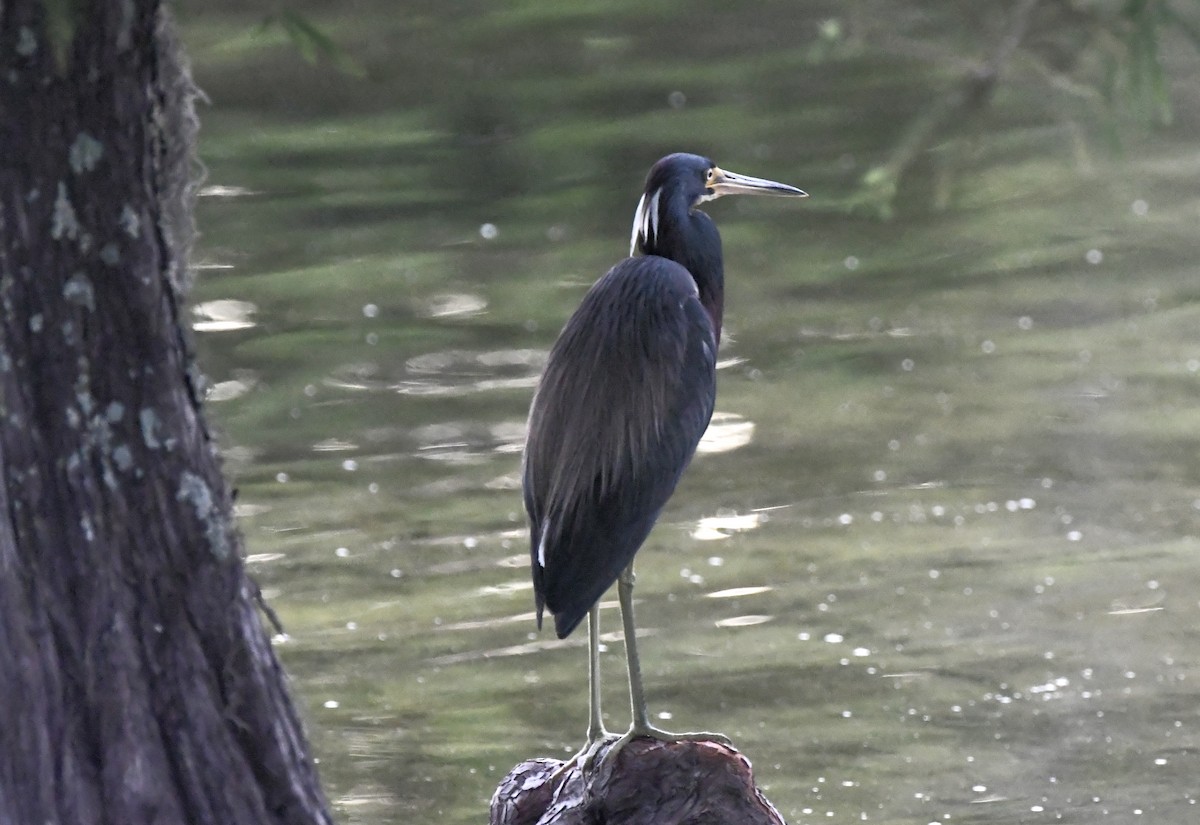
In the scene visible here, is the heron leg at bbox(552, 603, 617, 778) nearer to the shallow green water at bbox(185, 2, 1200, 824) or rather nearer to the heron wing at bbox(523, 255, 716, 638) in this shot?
the heron wing at bbox(523, 255, 716, 638)

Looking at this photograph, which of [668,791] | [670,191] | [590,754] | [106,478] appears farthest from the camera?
[670,191]

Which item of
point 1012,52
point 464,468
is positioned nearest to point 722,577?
point 464,468

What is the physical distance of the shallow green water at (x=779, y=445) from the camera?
6.28 m

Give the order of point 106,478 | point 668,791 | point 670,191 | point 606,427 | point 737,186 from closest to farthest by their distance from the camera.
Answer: point 106,478 < point 668,791 < point 606,427 < point 670,191 < point 737,186

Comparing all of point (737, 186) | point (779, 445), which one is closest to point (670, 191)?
point (737, 186)

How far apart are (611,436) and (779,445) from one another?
4.16m

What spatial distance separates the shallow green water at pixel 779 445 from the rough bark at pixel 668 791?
1.26 metres

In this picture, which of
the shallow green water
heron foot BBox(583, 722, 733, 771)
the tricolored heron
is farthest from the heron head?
heron foot BBox(583, 722, 733, 771)

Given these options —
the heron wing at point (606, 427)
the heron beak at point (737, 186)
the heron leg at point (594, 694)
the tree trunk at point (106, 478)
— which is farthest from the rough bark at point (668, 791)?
the heron beak at point (737, 186)

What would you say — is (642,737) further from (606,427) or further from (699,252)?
(699,252)

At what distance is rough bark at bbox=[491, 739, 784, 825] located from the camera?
4.44 metres

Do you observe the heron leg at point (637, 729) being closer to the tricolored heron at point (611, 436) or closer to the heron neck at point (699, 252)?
the tricolored heron at point (611, 436)

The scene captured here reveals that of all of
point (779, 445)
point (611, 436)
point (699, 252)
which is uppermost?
point (699, 252)

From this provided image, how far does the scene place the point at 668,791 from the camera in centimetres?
450
